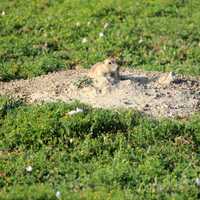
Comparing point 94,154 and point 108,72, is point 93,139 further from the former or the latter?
Result: point 108,72

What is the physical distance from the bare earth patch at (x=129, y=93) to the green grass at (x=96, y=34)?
102 centimetres

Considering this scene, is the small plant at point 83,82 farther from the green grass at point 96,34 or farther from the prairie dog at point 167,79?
the green grass at point 96,34

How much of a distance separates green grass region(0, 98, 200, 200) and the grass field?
10 mm

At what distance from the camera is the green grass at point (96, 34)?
12.1 m

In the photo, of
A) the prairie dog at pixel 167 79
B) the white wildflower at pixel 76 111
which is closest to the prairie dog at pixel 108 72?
the prairie dog at pixel 167 79

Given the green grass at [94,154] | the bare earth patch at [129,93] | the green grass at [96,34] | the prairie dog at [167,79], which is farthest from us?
the green grass at [96,34]

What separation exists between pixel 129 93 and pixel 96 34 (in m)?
4.05

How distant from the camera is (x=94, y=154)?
27.8 feet

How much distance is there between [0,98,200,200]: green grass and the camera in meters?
7.55

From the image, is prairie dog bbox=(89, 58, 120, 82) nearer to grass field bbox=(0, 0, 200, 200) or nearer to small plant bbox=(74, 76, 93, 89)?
small plant bbox=(74, 76, 93, 89)

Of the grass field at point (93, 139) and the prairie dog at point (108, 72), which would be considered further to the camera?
the prairie dog at point (108, 72)

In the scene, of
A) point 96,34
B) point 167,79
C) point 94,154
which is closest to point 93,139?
point 94,154

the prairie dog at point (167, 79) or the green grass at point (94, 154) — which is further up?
the prairie dog at point (167, 79)

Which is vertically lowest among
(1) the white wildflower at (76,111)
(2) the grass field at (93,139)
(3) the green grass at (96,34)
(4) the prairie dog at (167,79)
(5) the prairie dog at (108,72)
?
(3) the green grass at (96,34)
